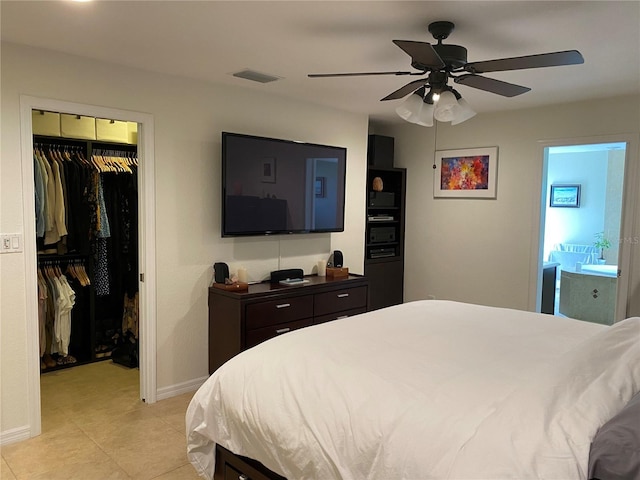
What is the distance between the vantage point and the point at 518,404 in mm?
1576

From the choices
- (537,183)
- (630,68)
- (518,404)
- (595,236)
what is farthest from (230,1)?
(595,236)

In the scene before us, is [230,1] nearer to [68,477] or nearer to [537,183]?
[68,477]

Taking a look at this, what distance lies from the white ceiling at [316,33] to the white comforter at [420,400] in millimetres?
1547

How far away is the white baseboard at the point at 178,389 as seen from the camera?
369cm

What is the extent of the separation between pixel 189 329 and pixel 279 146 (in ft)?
5.36

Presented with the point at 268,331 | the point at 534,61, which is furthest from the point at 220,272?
the point at 534,61

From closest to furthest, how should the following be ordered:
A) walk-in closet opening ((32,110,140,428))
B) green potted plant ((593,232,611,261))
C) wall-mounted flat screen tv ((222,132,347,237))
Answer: wall-mounted flat screen tv ((222,132,347,237)), walk-in closet opening ((32,110,140,428)), green potted plant ((593,232,611,261))

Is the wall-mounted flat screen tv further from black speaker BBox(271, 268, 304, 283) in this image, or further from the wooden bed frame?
the wooden bed frame

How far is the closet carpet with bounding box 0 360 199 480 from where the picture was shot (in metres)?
2.71

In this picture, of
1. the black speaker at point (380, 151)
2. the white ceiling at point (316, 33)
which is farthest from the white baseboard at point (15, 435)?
the black speaker at point (380, 151)

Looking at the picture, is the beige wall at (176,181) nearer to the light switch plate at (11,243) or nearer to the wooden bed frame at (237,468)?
the light switch plate at (11,243)

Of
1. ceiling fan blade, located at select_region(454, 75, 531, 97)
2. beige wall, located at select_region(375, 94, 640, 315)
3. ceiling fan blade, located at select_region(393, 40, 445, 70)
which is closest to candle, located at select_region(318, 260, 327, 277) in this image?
beige wall, located at select_region(375, 94, 640, 315)

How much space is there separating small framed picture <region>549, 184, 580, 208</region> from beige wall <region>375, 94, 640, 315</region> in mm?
3011

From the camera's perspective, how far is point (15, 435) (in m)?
3.01
